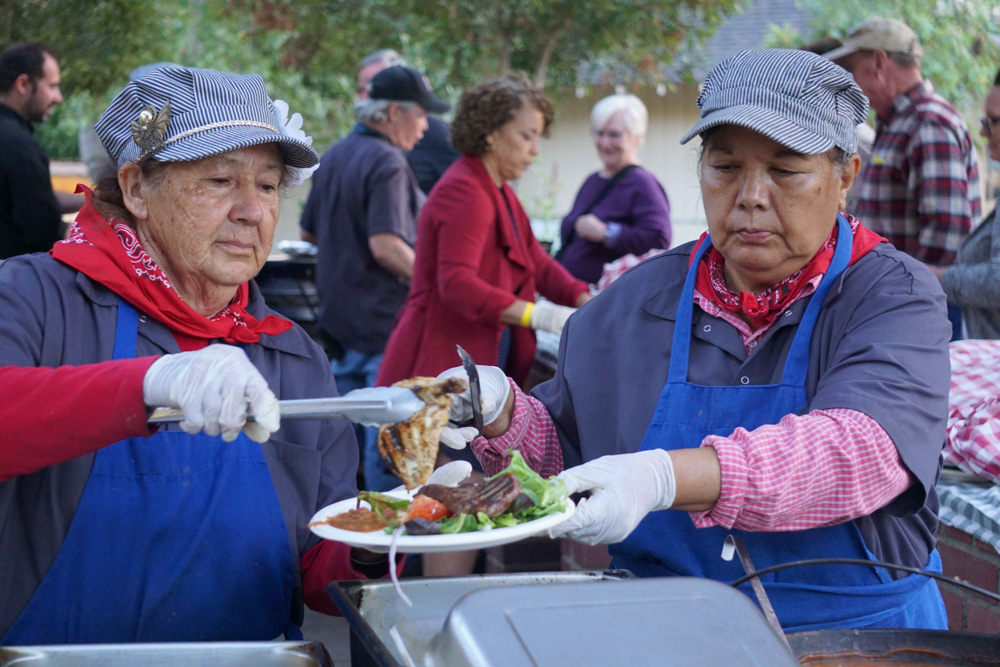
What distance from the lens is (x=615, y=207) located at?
5164 mm

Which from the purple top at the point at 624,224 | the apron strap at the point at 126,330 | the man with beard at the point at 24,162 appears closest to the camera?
the apron strap at the point at 126,330

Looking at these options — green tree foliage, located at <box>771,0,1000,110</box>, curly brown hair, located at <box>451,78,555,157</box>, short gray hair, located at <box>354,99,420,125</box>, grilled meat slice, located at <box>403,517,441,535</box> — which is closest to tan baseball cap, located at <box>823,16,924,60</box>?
curly brown hair, located at <box>451,78,555,157</box>

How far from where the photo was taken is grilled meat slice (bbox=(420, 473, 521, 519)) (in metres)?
1.45

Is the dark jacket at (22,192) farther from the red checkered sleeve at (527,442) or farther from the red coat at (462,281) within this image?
the red checkered sleeve at (527,442)

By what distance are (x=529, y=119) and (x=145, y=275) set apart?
2619mm

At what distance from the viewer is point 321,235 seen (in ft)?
15.9

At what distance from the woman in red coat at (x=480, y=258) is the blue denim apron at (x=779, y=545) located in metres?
1.98

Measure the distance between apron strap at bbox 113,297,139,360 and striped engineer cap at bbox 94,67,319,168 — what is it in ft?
1.00

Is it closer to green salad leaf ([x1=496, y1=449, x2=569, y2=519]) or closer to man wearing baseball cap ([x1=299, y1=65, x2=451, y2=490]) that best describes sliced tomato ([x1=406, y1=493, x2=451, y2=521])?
green salad leaf ([x1=496, y1=449, x2=569, y2=519])

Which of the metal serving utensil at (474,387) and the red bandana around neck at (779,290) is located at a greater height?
the red bandana around neck at (779,290)

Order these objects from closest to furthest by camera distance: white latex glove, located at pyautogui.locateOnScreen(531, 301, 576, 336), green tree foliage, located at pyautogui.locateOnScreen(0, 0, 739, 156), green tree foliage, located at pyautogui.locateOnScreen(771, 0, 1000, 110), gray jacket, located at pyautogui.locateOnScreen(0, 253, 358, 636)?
gray jacket, located at pyautogui.locateOnScreen(0, 253, 358, 636)
white latex glove, located at pyautogui.locateOnScreen(531, 301, 576, 336)
green tree foliage, located at pyautogui.locateOnScreen(0, 0, 739, 156)
green tree foliage, located at pyautogui.locateOnScreen(771, 0, 1000, 110)

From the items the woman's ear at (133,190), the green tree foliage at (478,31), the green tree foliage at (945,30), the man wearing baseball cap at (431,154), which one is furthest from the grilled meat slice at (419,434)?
the green tree foliage at (945,30)

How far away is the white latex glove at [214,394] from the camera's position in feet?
4.67

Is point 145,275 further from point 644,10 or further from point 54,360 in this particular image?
point 644,10
